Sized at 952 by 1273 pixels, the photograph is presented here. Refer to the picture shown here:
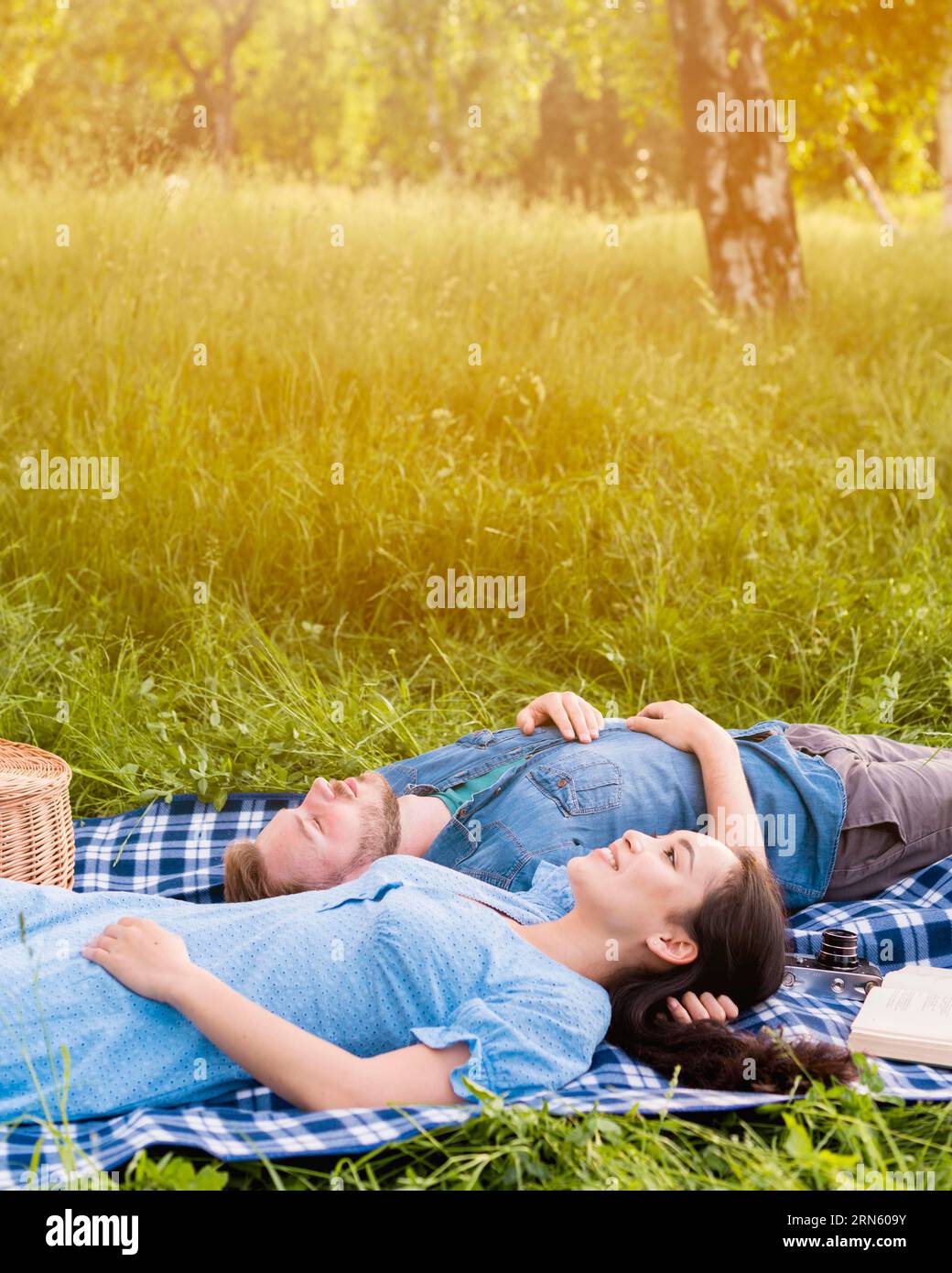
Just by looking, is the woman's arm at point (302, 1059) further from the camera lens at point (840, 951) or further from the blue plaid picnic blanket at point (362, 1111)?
the camera lens at point (840, 951)

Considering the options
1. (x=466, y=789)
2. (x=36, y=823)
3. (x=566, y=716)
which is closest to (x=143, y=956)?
(x=36, y=823)

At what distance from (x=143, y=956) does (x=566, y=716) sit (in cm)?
121

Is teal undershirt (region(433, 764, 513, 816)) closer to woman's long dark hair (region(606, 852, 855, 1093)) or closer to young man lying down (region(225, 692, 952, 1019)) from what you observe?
young man lying down (region(225, 692, 952, 1019))

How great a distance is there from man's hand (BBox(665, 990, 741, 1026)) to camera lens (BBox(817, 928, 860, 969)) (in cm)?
40

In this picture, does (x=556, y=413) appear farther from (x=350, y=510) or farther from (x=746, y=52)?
(x=746, y=52)

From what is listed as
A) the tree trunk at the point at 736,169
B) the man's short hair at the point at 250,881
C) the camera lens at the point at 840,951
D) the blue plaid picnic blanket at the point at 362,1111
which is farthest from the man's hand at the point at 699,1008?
the tree trunk at the point at 736,169

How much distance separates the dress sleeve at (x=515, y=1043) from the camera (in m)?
2.07

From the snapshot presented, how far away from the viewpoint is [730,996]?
2377 mm

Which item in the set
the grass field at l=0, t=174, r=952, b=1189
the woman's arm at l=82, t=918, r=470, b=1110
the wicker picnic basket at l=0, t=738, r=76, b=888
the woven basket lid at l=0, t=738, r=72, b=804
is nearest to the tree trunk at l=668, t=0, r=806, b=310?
the grass field at l=0, t=174, r=952, b=1189

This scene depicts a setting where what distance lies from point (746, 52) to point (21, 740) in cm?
555

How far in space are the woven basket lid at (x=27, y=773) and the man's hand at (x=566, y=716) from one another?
110 cm

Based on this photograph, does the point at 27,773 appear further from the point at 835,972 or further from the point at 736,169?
the point at 736,169

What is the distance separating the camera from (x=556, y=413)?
5.52 meters
